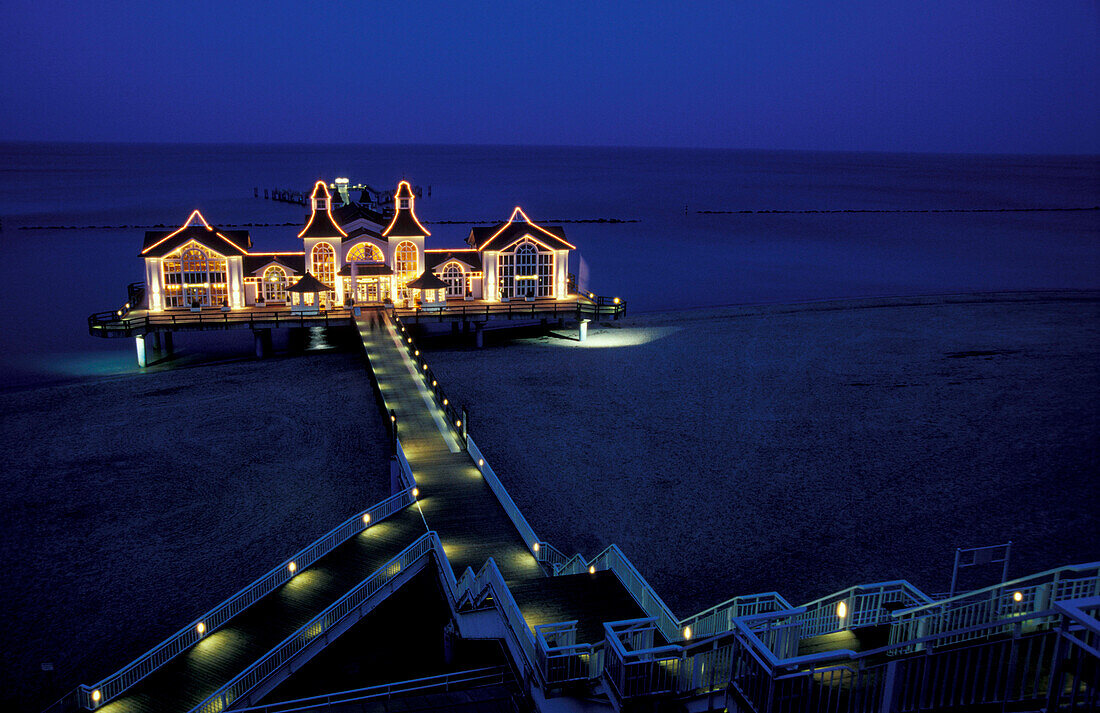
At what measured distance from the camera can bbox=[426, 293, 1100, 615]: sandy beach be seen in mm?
19797

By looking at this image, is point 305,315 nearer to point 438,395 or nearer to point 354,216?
point 354,216

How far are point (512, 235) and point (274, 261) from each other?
1136 cm

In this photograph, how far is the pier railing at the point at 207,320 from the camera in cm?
3694

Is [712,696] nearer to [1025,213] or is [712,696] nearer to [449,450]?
[449,450]

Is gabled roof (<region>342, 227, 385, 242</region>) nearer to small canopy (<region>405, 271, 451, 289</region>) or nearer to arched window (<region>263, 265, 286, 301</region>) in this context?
small canopy (<region>405, 271, 451, 289</region>)

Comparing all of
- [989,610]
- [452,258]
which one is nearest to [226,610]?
[989,610]

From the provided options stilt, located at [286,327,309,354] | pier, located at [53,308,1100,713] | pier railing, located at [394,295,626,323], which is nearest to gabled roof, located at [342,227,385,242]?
pier railing, located at [394,295,626,323]

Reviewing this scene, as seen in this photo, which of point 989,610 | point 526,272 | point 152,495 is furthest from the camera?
point 526,272

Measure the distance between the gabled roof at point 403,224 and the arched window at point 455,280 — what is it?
7.41 ft

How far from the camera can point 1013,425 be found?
27.8 m

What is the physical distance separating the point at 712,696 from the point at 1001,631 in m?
3.43

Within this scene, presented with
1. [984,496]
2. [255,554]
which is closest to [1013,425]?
[984,496]

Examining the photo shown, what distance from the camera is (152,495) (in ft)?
75.6

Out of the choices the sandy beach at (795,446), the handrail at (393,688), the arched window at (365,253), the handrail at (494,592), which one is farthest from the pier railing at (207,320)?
the handrail at (393,688)
